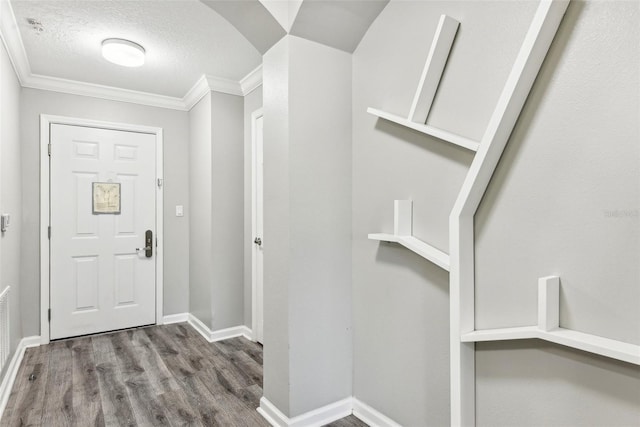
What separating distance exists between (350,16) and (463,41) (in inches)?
25.9

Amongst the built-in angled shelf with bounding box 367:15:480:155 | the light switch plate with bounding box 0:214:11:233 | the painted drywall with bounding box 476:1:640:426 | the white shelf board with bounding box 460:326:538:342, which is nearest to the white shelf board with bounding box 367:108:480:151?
the built-in angled shelf with bounding box 367:15:480:155

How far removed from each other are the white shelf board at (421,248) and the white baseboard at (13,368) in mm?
2455

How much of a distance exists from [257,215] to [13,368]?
2090mm

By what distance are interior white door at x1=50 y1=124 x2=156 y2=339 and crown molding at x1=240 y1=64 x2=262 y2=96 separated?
1.17m

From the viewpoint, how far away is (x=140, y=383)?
2.48 metres

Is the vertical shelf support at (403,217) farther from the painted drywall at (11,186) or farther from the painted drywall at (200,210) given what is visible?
the painted drywall at (11,186)

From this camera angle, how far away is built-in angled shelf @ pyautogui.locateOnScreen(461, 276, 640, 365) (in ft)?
3.18

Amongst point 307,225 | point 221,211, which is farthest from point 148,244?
point 307,225

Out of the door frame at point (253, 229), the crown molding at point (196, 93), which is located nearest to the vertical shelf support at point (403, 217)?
the door frame at point (253, 229)

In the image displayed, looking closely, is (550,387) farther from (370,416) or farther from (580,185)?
(370,416)

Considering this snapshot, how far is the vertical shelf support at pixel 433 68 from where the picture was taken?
1.46 metres

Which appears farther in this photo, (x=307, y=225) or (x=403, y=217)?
(x=307, y=225)

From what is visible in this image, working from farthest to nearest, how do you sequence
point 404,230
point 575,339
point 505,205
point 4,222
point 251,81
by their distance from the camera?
point 251,81, point 4,222, point 404,230, point 505,205, point 575,339

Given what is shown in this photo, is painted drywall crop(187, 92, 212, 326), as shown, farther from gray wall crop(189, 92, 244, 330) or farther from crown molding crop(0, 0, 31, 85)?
crown molding crop(0, 0, 31, 85)
